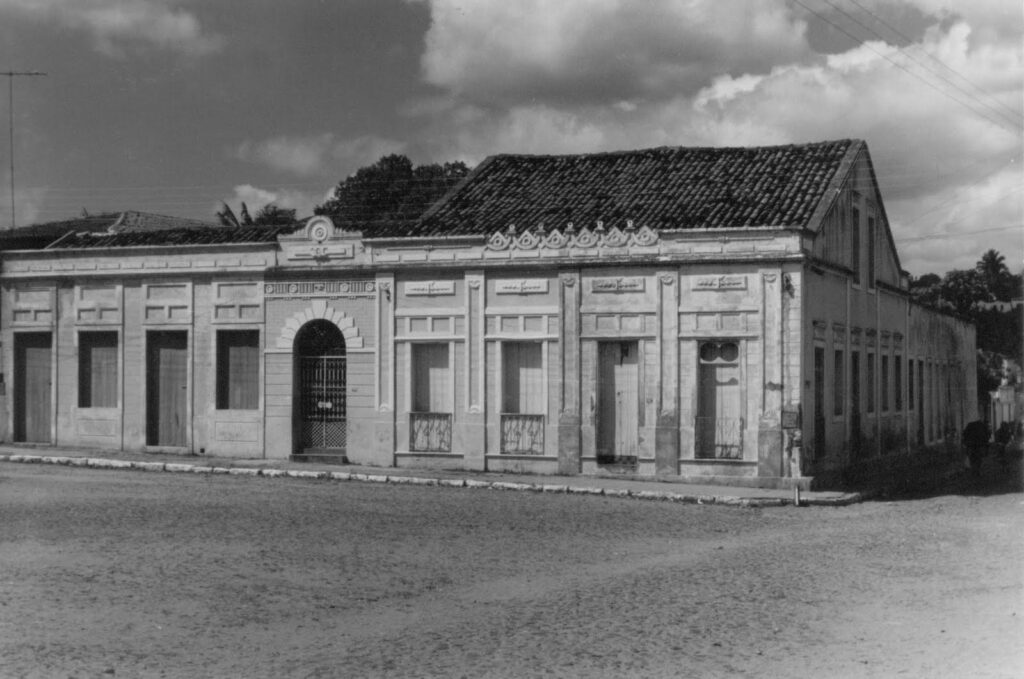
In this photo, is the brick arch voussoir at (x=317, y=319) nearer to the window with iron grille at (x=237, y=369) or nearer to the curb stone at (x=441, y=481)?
the window with iron grille at (x=237, y=369)

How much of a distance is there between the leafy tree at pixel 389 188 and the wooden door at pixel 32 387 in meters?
16.4

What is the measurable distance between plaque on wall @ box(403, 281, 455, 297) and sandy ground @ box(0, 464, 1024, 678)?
6715 millimetres

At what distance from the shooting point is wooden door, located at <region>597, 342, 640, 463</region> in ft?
70.6

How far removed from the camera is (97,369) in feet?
82.6

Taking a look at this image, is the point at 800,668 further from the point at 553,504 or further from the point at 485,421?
the point at 485,421

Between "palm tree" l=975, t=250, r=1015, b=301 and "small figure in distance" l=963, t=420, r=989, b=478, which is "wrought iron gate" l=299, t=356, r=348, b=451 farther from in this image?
"palm tree" l=975, t=250, r=1015, b=301

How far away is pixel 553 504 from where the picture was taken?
1711 centimetres

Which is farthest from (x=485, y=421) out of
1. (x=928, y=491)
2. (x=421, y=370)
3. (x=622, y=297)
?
(x=928, y=491)

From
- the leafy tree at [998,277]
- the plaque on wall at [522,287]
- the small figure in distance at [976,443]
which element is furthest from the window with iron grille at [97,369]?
the leafy tree at [998,277]

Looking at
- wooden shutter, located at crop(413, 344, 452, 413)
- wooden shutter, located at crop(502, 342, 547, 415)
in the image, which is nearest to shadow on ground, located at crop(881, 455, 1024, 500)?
wooden shutter, located at crop(502, 342, 547, 415)

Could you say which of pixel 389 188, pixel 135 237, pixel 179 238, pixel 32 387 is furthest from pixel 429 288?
pixel 389 188

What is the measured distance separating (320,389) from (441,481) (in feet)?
15.5

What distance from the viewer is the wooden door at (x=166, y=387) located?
24422mm

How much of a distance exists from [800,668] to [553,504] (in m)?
9.76
